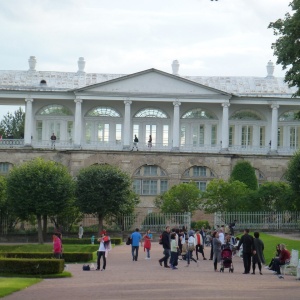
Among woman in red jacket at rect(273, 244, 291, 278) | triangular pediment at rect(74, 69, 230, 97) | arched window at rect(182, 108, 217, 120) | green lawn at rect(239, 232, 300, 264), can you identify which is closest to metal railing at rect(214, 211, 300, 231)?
green lawn at rect(239, 232, 300, 264)

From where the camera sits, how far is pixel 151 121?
90.9 m

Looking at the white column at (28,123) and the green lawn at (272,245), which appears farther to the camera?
the white column at (28,123)

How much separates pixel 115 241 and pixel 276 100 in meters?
28.8

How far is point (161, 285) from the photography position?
31.5 metres

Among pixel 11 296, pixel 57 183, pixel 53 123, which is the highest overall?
pixel 53 123

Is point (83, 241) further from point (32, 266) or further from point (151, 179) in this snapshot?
point (32, 266)

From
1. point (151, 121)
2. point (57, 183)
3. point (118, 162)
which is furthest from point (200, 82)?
point (57, 183)

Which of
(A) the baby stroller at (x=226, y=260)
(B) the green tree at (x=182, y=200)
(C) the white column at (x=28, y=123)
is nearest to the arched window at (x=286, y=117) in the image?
(B) the green tree at (x=182, y=200)

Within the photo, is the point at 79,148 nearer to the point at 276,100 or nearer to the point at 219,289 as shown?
the point at 276,100

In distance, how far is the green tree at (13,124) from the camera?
126 metres

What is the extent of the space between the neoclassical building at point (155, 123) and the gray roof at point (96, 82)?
0.09m

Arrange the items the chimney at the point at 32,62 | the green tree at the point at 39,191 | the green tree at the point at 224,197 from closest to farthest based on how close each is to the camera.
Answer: the green tree at the point at 39,191 → the green tree at the point at 224,197 → the chimney at the point at 32,62

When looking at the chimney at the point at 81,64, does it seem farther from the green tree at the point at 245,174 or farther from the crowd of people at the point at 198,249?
the crowd of people at the point at 198,249

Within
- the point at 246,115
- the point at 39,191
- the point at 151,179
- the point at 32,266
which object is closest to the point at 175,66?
the point at 246,115
